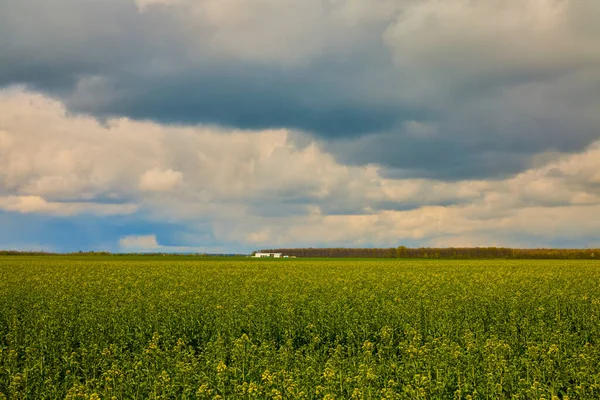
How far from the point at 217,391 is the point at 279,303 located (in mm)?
13704

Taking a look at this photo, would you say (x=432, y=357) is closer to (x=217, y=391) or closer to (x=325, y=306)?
(x=217, y=391)

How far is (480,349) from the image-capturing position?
16.7 meters

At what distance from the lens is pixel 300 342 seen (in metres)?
21.7

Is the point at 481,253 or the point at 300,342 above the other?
the point at 300,342

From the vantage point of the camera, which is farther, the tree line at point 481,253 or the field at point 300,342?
the tree line at point 481,253

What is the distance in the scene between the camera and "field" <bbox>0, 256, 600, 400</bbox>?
519 inches

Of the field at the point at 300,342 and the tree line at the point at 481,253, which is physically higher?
the field at the point at 300,342

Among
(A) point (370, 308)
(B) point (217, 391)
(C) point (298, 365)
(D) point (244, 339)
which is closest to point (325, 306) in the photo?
(A) point (370, 308)

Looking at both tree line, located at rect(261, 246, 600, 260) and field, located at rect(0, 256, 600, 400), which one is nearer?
field, located at rect(0, 256, 600, 400)

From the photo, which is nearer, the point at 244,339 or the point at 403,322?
the point at 244,339

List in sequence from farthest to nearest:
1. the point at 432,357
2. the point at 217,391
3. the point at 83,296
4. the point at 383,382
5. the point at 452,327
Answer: the point at 83,296, the point at 452,327, the point at 432,357, the point at 383,382, the point at 217,391

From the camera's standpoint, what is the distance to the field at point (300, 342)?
1319 centimetres

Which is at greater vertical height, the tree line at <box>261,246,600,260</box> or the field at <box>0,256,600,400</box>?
the field at <box>0,256,600,400</box>

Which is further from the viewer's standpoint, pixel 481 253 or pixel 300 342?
pixel 481 253
